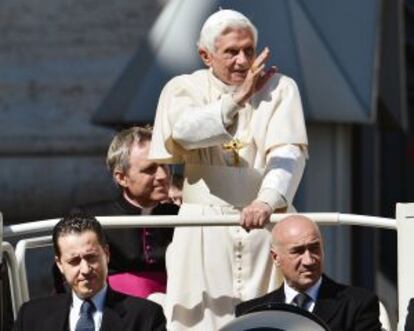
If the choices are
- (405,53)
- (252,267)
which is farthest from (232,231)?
(405,53)

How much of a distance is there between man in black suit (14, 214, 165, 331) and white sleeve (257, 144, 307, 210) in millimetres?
651

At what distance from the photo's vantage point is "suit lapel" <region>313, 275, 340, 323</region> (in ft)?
22.9

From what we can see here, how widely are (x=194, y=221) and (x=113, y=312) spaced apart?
468 mm

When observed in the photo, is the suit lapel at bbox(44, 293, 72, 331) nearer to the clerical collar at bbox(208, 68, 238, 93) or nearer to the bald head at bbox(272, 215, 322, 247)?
the bald head at bbox(272, 215, 322, 247)

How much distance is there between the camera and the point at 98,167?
13.8 meters

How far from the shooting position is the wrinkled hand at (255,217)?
287 inches

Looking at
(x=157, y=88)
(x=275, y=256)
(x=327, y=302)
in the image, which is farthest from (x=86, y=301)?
(x=157, y=88)

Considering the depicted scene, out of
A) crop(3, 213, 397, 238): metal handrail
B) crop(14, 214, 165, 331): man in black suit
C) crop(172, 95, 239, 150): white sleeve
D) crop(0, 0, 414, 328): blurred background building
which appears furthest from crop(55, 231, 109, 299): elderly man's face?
crop(0, 0, 414, 328): blurred background building

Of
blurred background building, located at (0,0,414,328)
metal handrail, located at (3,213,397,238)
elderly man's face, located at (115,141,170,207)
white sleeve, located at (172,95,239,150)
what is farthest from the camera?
blurred background building, located at (0,0,414,328)

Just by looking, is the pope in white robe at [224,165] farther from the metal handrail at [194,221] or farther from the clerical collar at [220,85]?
the metal handrail at [194,221]

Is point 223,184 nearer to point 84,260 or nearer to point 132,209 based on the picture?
point 132,209

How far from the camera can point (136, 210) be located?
7930 millimetres

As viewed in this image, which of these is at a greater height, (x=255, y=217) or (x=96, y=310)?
(x=255, y=217)

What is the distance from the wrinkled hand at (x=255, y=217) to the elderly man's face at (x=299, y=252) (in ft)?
0.87
